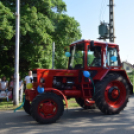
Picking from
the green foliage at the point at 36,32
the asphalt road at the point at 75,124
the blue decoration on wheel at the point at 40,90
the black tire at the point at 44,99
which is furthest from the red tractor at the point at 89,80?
the green foliage at the point at 36,32

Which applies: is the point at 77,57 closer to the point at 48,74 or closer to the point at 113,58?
the point at 113,58

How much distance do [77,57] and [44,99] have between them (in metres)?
2.26

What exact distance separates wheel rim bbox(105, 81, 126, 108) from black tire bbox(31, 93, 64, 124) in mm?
1943

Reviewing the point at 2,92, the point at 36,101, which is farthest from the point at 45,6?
the point at 36,101

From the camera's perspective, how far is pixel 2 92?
39.7 feet

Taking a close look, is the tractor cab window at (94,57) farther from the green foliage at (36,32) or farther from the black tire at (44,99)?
the green foliage at (36,32)

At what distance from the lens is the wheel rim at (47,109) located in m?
6.97

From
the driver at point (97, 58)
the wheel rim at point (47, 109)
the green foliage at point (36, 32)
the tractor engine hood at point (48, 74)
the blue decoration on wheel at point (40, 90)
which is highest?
the green foliage at point (36, 32)

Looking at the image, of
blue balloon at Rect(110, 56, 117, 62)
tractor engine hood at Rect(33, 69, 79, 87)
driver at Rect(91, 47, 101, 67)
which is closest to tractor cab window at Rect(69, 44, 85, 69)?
driver at Rect(91, 47, 101, 67)

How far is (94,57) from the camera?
8.33 metres

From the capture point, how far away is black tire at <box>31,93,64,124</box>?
269 inches

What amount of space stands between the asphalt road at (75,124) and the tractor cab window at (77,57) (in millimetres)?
1714

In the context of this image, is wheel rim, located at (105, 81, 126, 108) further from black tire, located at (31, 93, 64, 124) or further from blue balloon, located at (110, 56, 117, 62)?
black tire, located at (31, 93, 64, 124)

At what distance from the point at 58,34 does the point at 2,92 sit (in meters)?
6.35
